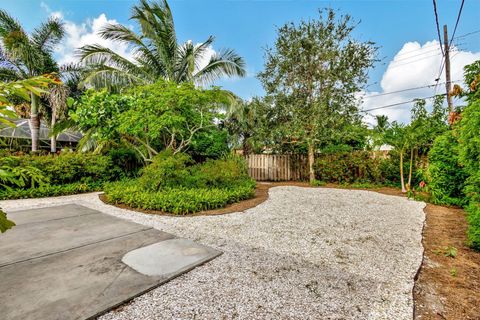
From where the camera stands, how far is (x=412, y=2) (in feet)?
19.2

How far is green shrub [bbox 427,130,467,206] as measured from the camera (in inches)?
214

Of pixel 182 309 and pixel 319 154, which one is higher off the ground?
pixel 319 154

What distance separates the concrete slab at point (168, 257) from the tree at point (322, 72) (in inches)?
301

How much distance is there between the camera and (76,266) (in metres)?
2.38

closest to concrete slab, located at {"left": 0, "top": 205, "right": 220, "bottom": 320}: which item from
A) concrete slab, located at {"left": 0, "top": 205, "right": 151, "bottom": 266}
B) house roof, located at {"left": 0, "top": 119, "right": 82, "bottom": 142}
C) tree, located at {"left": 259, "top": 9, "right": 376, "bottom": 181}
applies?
concrete slab, located at {"left": 0, "top": 205, "right": 151, "bottom": 266}

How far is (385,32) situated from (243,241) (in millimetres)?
9996

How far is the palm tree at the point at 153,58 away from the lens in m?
9.16

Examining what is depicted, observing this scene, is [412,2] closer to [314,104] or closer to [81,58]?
[314,104]

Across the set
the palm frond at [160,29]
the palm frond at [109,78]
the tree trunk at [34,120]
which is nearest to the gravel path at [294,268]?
the palm frond at [109,78]

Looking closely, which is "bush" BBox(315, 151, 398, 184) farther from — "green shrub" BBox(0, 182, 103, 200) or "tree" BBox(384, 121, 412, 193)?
"green shrub" BBox(0, 182, 103, 200)

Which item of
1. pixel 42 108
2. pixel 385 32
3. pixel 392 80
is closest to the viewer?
pixel 385 32

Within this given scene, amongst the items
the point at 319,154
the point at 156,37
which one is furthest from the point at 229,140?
the point at 156,37

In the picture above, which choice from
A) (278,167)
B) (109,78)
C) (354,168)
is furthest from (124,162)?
(354,168)

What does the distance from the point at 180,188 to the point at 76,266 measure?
370 cm
